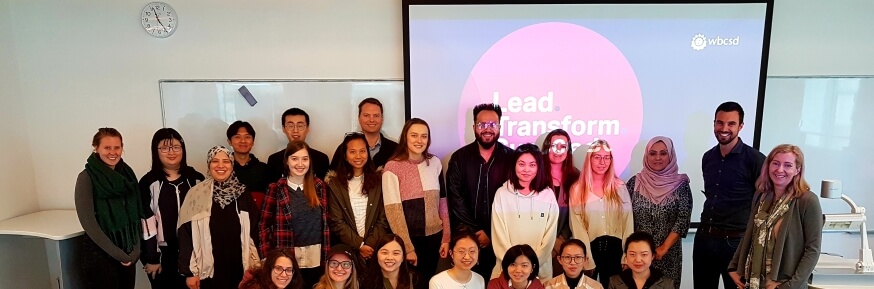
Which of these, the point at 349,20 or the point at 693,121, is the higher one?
the point at 349,20

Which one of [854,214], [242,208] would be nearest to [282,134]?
[242,208]

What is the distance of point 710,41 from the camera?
3080 millimetres

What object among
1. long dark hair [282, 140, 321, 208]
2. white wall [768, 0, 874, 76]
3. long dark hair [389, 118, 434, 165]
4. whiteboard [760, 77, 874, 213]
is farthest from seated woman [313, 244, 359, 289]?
white wall [768, 0, 874, 76]

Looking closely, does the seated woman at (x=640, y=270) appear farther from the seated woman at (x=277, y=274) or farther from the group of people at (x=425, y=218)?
the seated woman at (x=277, y=274)

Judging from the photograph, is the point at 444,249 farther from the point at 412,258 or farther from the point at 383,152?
the point at 383,152

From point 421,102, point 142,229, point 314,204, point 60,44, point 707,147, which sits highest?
point 60,44

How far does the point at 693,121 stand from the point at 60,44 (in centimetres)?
430

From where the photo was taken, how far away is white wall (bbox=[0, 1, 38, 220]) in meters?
3.03

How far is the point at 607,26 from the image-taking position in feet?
10.1

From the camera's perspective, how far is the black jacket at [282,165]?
2.96 meters

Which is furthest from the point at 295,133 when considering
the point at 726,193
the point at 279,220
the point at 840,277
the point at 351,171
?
the point at 840,277

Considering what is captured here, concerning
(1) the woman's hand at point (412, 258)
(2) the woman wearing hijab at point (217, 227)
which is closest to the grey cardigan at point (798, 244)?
(1) the woman's hand at point (412, 258)

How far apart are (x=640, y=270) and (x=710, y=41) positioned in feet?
5.52

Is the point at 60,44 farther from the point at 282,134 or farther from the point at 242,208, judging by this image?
the point at 242,208
